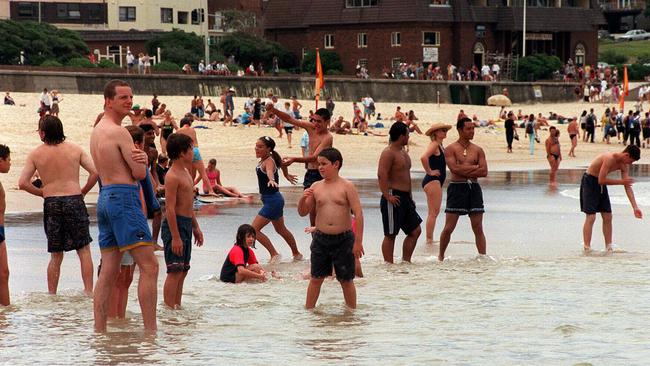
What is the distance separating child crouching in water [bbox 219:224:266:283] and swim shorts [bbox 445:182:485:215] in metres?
2.43

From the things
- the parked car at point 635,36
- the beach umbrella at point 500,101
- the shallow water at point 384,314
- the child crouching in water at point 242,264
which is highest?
the parked car at point 635,36

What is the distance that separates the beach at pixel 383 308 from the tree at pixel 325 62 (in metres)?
56.6

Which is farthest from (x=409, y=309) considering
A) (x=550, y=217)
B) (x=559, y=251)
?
(x=550, y=217)

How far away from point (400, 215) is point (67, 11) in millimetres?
69766

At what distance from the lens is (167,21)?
82.4m

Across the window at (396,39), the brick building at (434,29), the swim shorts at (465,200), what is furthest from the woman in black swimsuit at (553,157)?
the window at (396,39)

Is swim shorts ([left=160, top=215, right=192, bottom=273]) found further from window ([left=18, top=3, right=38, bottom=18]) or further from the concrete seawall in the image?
window ([left=18, top=3, right=38, bottom=18])

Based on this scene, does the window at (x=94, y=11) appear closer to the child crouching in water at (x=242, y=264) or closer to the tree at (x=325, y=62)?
the tree at (x=325, y=62)

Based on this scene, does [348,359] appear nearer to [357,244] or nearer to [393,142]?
[357,244]

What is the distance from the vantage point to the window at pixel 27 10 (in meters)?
78.4

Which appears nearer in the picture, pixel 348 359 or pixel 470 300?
pixel 348 359

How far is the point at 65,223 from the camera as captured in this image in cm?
1015

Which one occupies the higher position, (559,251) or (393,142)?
(393,142)

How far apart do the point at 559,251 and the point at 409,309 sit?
14.8ft
